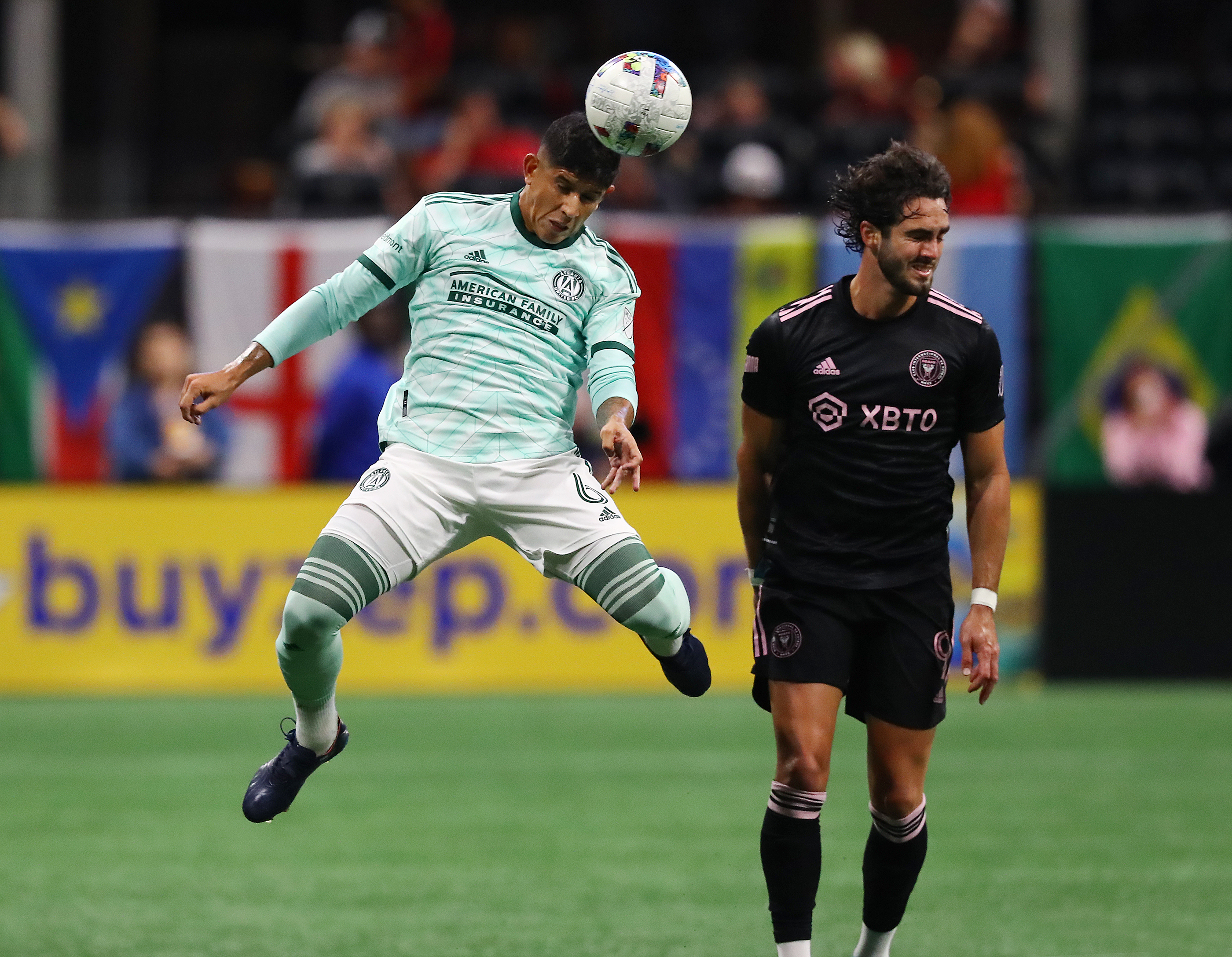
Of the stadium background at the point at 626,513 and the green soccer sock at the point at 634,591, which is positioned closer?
the green soccer sock at the point at 634,591

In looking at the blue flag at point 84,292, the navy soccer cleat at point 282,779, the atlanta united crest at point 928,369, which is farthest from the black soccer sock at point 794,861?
the blue flag at point 84,292

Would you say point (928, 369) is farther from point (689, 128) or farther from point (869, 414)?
point (689, 128)

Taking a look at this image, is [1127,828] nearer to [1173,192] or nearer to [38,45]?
[1173,192]

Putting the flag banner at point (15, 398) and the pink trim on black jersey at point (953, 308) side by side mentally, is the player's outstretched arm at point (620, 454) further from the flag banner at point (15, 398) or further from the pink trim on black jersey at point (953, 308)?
the flag banner at point (15, 398)

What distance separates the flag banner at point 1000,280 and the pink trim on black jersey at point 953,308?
864cm

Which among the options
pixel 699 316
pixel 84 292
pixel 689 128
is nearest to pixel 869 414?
pixel 699 316

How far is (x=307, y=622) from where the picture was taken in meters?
6.16

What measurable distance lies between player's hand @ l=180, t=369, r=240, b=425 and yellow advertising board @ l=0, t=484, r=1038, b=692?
773 cm

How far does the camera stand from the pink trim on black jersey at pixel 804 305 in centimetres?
608

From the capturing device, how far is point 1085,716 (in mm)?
12688

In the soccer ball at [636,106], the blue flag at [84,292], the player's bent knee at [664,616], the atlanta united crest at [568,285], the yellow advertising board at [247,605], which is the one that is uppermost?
the soccer ball at [636,106]

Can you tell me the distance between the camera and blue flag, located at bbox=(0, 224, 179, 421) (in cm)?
1496

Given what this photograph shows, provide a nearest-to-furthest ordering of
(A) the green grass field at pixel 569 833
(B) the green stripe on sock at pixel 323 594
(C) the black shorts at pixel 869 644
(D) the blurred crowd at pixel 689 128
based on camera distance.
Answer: (C) the black shorts at pixel 869 644 < (B) the green stripe on sock at pixel 323 594 < (A) the green grass field at pixel 569 833 < (D) the blurred crowd at pixel 689 128

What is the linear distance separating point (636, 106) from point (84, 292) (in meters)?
9.85
